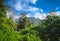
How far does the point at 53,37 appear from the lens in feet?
99.1

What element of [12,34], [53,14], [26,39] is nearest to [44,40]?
[53,14]

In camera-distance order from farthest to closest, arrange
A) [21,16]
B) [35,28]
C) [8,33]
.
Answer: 1. [21,16]
2. [35,28]
3. [8,33]

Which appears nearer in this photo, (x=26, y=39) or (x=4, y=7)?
(x=26, y=39)

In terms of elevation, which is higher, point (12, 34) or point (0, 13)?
point (0, 13)

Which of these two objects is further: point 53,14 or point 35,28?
point 53,14

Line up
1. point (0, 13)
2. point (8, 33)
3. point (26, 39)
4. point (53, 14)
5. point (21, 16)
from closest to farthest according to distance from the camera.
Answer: point (8, 33)
point (26, 39)
point (0, 13)
point (53, 14)
point (21, 16)

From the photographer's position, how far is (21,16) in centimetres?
4503

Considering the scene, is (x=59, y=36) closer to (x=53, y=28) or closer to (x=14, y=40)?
(x=53, y=28)

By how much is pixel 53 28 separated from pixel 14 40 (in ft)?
51.0

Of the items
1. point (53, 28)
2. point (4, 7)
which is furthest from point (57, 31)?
point (4, 7)

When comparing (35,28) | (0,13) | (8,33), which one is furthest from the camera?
(35,28)

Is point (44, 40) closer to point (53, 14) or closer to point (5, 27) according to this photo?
Answer: point (53, 14)

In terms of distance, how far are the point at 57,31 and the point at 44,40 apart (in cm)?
195

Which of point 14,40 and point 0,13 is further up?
point 0,13
